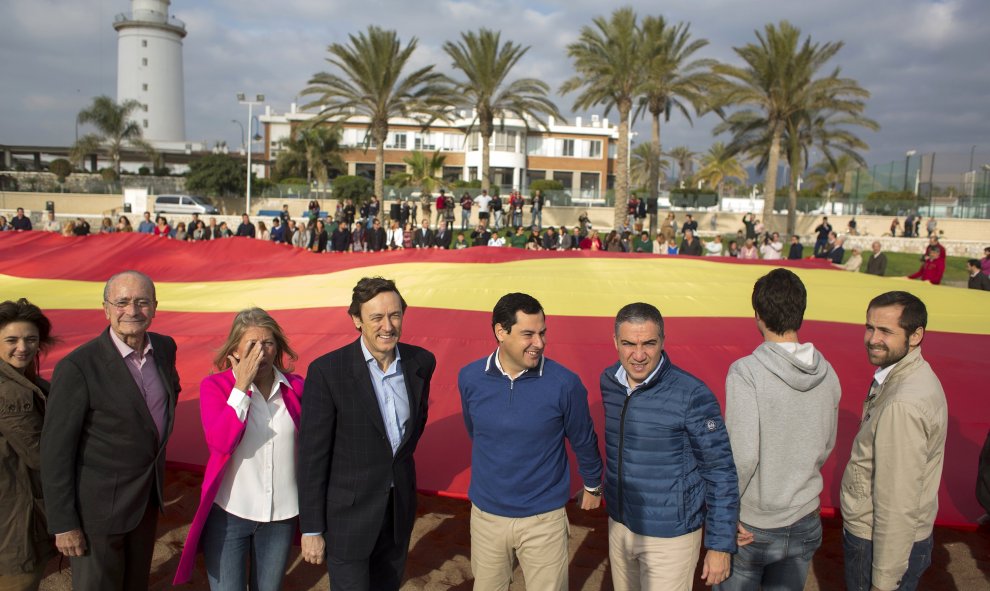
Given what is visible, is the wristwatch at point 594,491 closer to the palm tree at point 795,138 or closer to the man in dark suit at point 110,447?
the man in dark suit at point 110,447

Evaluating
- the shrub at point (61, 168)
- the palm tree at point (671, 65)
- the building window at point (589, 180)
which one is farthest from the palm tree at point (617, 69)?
the shrub at point (61, 168)

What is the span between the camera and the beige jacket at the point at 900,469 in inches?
104

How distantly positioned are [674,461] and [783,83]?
24.6 metres

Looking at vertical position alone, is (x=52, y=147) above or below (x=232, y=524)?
above

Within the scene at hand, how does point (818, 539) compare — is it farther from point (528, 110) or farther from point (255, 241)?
point (528, 110)

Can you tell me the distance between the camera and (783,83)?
24.3 m

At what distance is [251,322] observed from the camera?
9.40ft

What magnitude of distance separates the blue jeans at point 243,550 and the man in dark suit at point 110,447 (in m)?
0.33

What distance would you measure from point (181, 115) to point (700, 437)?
249 feet

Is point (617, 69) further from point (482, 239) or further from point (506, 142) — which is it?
point (506, 142)

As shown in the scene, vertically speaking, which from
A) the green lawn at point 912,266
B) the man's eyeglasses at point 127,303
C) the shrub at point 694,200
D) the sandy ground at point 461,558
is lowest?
the sandy ground at point 461,558

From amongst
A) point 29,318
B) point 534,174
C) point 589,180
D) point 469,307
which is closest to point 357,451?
point 29,318

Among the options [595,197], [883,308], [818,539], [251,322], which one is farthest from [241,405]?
[595,197]

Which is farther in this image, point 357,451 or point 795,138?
point 795,138
